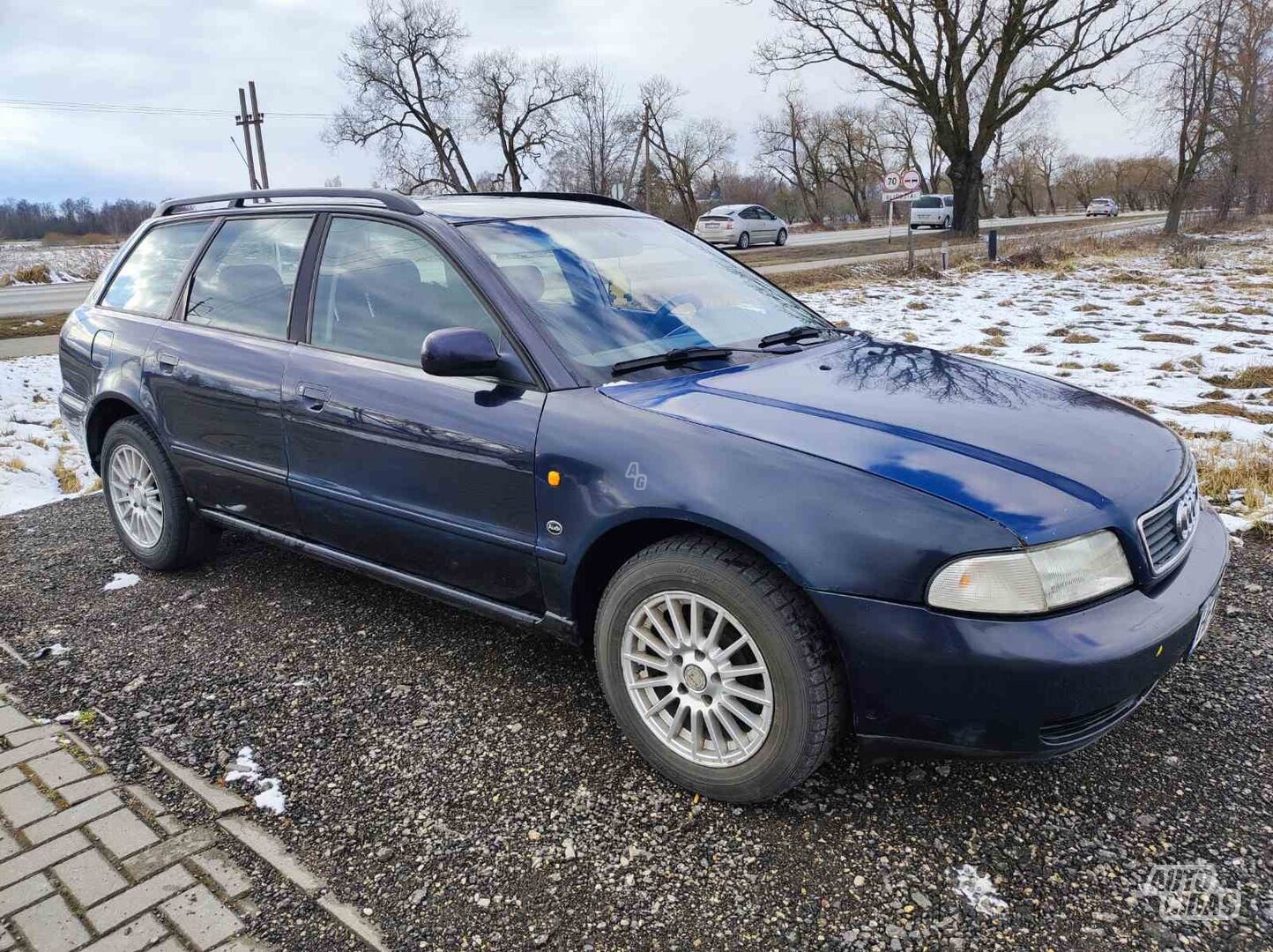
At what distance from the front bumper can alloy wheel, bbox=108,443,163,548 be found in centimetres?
339

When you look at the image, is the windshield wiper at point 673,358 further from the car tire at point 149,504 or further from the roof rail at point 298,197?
the car tire at point 149,504

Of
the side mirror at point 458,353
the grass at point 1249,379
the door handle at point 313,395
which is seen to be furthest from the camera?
the grass at point 1249,379

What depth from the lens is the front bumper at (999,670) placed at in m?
2.02

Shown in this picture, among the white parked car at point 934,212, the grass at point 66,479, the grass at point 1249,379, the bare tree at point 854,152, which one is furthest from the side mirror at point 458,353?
the bare tree at point 854,152

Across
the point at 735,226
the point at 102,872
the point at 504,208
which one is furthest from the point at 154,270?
the point at 735,226

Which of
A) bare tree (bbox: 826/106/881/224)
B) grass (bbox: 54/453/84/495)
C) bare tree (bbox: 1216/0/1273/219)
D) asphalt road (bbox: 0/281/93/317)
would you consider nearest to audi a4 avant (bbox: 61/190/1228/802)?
grass (bbox: 54/453/84/495)

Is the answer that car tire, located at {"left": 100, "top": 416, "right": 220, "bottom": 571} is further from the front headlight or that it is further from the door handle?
the front headlight

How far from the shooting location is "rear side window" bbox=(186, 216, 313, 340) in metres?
3.53

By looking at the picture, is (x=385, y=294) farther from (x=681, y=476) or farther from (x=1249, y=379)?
(x=1249, y=379)

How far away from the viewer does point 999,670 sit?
2020mm

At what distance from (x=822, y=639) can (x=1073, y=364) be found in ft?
22.4

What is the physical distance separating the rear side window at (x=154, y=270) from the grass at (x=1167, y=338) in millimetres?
8853

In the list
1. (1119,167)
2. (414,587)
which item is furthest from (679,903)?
(1119,167)

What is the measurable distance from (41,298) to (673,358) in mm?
19344
